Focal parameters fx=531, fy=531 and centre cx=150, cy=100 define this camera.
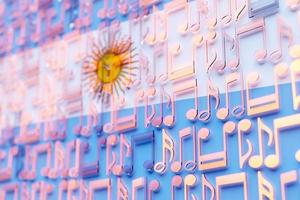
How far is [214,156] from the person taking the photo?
1.01 meters

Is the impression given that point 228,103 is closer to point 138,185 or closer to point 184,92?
point 184,92

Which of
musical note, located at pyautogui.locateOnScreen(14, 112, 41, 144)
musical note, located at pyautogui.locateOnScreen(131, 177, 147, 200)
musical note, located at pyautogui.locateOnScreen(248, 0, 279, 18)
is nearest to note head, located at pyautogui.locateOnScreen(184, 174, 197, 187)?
musical note, located at pyautogui.locateOnScreen(131, 177, 147, 200)

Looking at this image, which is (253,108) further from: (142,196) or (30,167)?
(30,167)

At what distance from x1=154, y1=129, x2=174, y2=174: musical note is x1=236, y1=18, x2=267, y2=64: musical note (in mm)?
238

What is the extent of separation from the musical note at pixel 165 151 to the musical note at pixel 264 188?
202mm

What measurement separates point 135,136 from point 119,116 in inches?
3.0

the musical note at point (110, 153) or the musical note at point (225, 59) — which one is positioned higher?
the musical note at point (225, 59)

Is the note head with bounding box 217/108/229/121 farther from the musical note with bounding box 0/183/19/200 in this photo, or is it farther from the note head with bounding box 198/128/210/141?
the musical note with bounding box 0/183/19/200

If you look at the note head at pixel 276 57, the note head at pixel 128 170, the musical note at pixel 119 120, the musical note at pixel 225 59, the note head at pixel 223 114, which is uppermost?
the musical note at pixel 225 59

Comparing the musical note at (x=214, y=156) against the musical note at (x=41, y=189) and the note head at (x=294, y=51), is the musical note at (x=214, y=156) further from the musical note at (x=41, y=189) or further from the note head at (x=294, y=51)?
the musical note at (x=41, y=189)

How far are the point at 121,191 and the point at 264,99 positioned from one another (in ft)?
1.22

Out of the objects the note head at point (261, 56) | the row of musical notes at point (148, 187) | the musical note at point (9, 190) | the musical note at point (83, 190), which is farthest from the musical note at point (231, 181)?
A: the musical note at point (9, 190)

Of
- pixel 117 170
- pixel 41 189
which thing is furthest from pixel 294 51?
pixel 41 189

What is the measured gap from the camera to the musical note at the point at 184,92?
3.52 feet
